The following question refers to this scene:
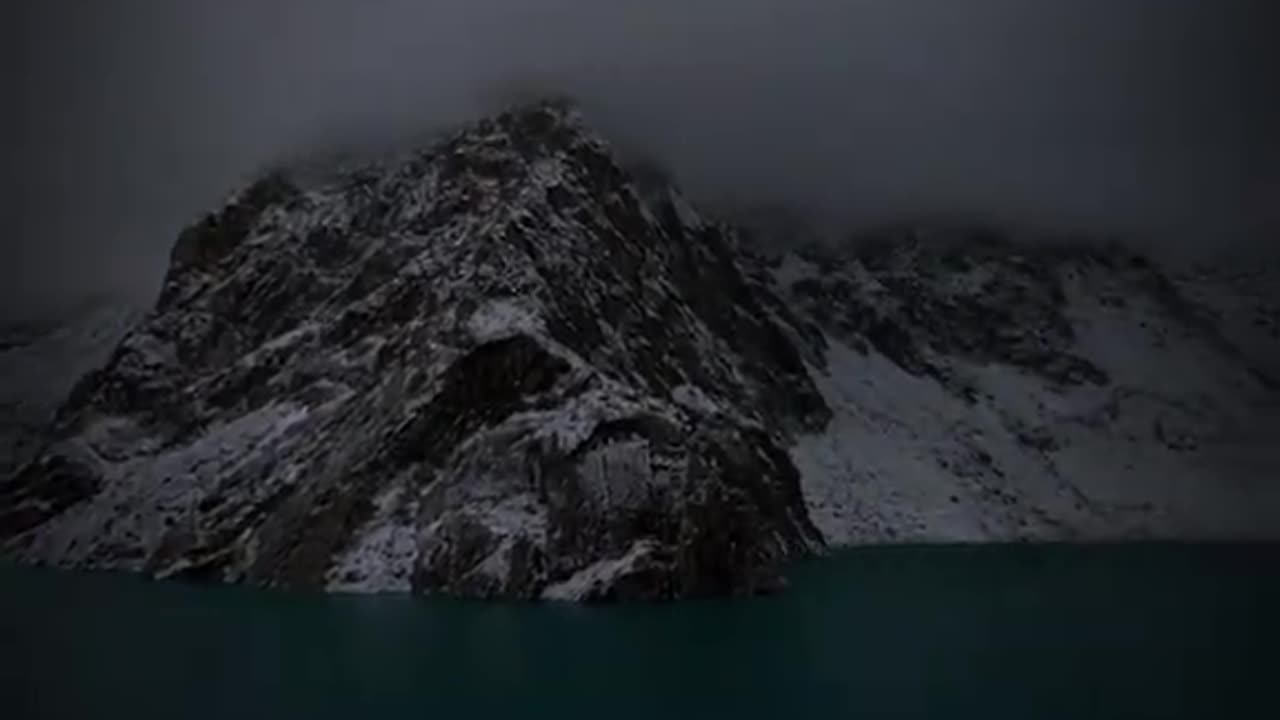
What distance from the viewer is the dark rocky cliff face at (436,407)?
8619 cm

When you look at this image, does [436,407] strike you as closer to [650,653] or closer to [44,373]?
[650,653]

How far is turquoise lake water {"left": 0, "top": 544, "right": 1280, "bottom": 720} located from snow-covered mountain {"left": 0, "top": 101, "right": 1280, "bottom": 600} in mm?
7665

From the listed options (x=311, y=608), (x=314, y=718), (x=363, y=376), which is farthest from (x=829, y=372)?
(x=314, y=718)

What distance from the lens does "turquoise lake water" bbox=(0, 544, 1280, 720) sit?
135 feet

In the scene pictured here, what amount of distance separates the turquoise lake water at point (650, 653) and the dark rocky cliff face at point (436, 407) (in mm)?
6689

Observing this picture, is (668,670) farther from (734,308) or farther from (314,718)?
(734,308)

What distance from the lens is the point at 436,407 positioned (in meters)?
98.8

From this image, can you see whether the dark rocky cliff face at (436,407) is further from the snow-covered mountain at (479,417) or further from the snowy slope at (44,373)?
the snowy slope at (44,373)

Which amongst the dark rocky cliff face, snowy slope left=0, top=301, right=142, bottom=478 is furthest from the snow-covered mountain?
snowy slope left=0, top=301, right=142, bottom=478

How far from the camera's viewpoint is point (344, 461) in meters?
97.8

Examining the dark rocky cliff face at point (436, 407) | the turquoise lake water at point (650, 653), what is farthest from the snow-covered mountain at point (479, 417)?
the turquoise lake water at point (650, 653)

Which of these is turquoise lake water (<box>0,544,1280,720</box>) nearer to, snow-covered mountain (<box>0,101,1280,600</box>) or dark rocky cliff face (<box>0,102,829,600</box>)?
dark rocky cliff face (<box>0,102,829,600</box>)

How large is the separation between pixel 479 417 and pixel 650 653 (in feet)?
145

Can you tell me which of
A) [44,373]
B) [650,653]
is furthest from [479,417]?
[44,373]
